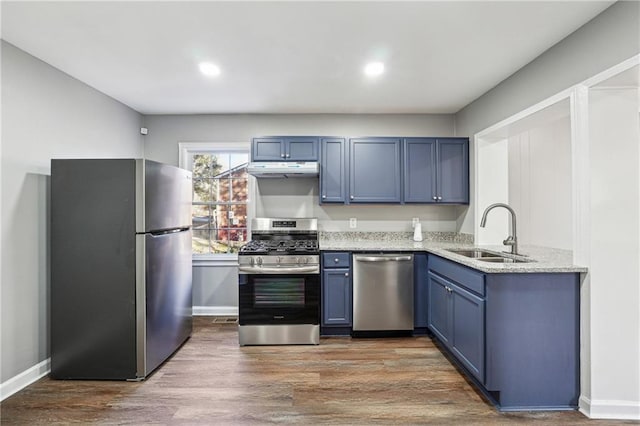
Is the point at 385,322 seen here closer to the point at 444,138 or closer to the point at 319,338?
the point at 319,338

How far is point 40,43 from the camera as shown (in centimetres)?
239

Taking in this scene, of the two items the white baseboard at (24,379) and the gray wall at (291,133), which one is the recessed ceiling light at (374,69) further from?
the white baseboard at (24,379)

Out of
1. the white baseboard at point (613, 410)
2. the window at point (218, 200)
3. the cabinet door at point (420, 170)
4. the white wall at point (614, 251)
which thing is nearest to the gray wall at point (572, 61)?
the white wall at point (614, 251)

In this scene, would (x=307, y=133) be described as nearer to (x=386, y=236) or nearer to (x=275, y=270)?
(x=386, y=236)

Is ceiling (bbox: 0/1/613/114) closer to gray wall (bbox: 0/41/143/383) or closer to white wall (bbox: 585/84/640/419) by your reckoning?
gray wall (bbox: 0/41/143/383)

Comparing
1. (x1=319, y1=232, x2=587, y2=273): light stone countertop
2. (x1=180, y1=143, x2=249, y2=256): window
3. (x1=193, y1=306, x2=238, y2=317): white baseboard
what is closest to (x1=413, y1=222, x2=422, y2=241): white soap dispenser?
(x1=319, y1=232, x2=587, y2=273): light stone countertop

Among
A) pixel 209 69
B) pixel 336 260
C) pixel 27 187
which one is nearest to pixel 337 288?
pixel 336 260

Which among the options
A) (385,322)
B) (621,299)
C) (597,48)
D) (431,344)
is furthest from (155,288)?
(597,48)

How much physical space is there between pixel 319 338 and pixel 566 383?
6.58 ft

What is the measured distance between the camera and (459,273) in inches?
105

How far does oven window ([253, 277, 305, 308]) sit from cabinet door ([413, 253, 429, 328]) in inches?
45.3

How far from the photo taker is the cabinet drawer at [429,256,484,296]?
2357mm

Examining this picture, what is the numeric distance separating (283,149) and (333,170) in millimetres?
607

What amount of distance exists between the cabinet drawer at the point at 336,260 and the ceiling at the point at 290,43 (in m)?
1.61
